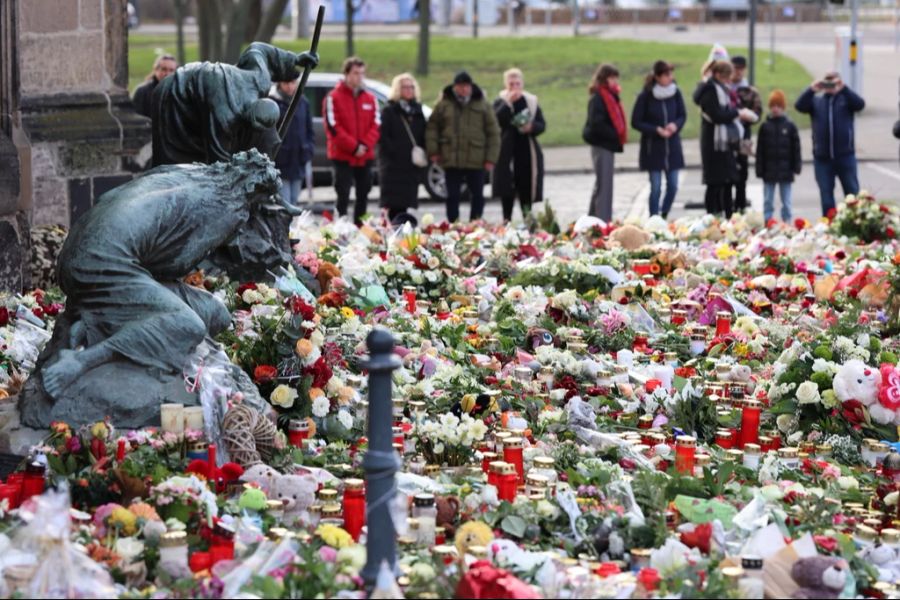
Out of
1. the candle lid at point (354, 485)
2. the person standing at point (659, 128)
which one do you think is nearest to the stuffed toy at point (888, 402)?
the candle lid at point (354, 485)

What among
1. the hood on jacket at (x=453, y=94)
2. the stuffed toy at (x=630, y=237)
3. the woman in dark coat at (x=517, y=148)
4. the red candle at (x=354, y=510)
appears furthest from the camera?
the woman in dark coat at (x=517, y=148)

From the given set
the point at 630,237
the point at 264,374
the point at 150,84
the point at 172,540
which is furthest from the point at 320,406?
the point at 150,84

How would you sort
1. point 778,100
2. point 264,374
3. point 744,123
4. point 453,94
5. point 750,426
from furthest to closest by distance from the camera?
point 744,123
point 778,100
point 453,94
point 750,426
point 264,374

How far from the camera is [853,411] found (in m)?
8.12

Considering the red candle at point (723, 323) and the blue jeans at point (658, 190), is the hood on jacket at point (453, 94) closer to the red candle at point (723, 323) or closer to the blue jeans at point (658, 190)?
the blue jeans at point (658, 190)

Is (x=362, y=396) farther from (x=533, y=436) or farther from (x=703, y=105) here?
(x=703, y=105)

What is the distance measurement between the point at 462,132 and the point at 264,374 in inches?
359

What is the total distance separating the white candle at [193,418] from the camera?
6801 mm

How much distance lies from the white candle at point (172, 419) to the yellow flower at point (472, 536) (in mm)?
1295

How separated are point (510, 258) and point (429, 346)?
339 cm

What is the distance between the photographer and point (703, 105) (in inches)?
706

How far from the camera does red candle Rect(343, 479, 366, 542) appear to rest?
6.12 meters

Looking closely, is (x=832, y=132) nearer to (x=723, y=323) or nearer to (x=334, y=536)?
(x=723, y=323)

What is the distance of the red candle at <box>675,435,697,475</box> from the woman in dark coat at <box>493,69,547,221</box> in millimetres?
9946
